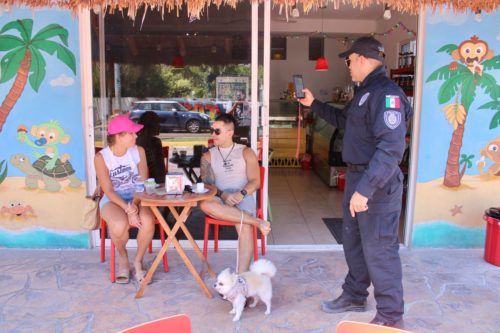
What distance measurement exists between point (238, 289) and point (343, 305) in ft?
2.56

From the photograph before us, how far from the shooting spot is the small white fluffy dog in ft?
10.2

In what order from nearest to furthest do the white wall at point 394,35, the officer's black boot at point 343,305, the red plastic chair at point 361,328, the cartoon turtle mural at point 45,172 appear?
the red plastic chair at point 361,328
the officer's black boot at point 343,305
the cartoon turtle mural at point 45,172
the white wall at point 394,35

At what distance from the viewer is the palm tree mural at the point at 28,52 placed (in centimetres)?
429

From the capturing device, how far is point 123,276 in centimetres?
387

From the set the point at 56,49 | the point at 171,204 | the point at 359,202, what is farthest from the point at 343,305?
the point at 56,49

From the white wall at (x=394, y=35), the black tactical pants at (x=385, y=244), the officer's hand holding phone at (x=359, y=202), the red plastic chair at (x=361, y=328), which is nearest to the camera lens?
the red plastic chair at (x=361, y=328)

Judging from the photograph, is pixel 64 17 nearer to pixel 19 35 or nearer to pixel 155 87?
pixel 19 35

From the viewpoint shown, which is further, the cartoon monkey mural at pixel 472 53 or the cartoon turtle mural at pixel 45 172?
the cartoon turtle mural at pixel 45 172

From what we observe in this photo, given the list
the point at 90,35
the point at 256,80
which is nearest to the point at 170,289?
the point at 256,80

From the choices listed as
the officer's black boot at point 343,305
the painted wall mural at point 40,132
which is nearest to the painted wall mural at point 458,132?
the officer's black boot at point 343,305

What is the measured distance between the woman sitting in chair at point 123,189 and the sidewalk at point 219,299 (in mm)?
300

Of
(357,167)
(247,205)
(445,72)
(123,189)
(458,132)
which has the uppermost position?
(445,72)

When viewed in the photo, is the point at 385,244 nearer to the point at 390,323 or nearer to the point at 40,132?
the point at 390,323

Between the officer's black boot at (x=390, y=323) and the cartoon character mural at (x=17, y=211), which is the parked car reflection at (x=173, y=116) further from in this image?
the officer's black boot at (x=390, y=323)
